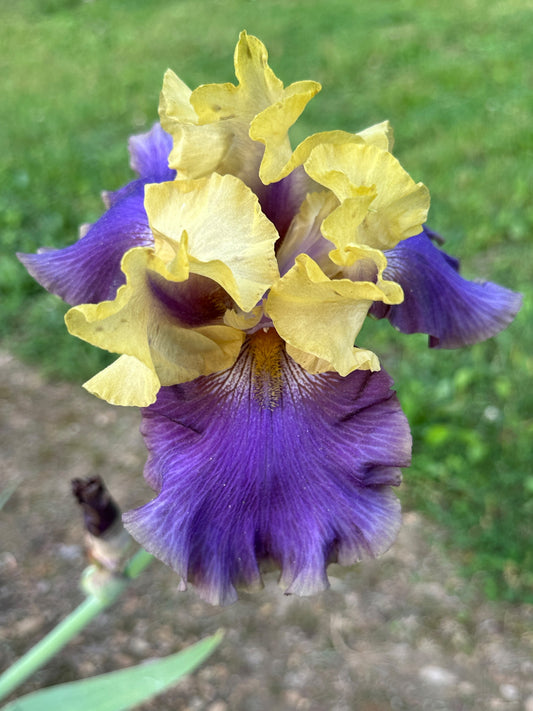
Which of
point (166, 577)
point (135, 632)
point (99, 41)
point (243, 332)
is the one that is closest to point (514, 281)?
point (166, 577)

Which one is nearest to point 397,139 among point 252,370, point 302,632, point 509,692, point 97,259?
point 302,632

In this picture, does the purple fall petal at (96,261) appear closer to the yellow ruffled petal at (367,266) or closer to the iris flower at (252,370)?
the iris flower at (252,370)

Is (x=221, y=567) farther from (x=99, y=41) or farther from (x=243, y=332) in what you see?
(x=99, y=41)

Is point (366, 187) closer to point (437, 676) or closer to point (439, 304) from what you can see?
point (439, 304)

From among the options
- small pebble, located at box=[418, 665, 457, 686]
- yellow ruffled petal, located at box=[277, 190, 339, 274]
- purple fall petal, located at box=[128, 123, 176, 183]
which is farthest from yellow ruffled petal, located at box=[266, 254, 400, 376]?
small pebble, located at box=[418, 665, 457, 686]

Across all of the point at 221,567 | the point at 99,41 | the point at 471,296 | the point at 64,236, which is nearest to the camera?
the point at 221,567

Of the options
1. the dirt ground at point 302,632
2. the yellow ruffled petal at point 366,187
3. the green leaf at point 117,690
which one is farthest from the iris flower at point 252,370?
the dirt ground at point 302,632
